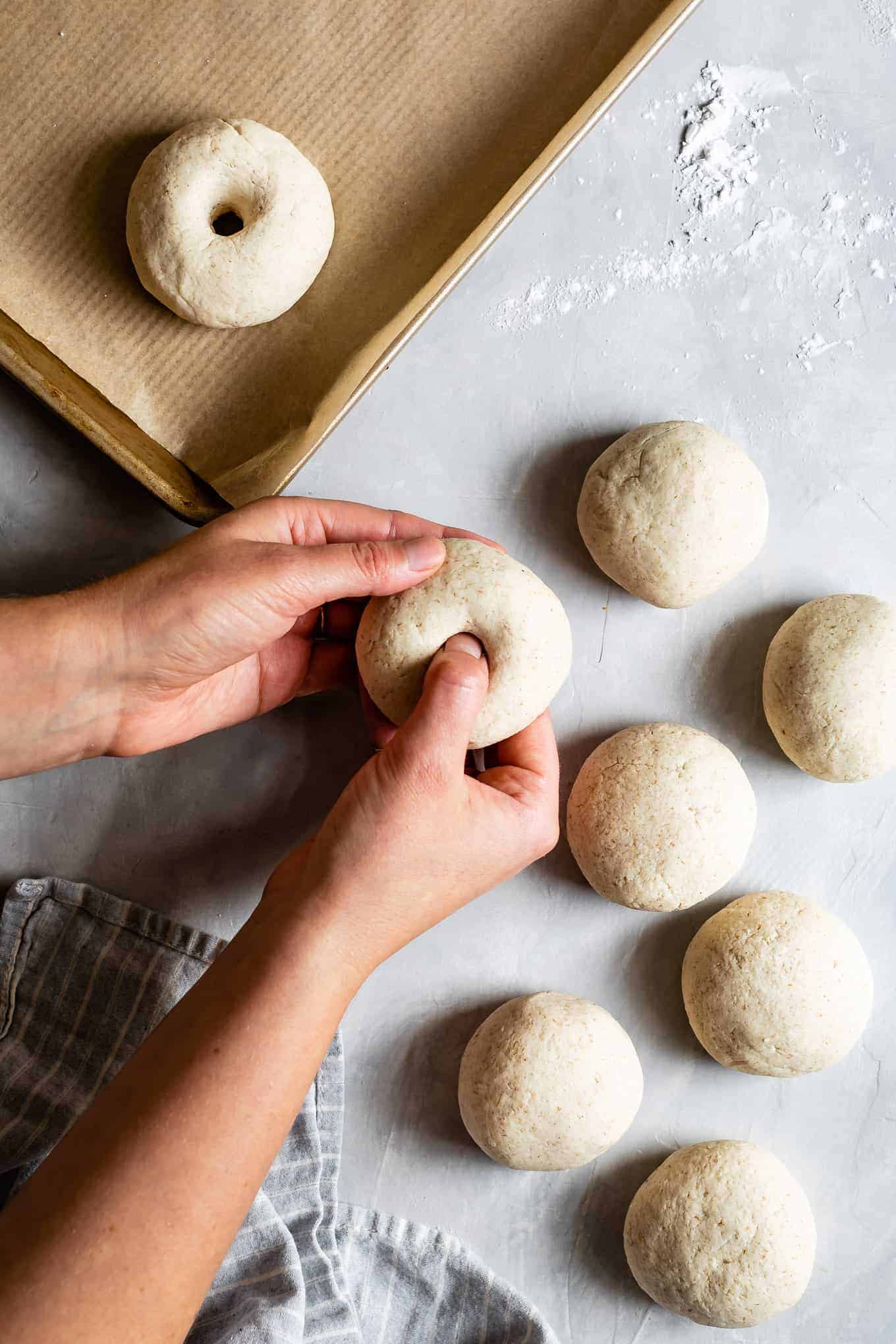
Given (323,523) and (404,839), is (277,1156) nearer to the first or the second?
(404,839)

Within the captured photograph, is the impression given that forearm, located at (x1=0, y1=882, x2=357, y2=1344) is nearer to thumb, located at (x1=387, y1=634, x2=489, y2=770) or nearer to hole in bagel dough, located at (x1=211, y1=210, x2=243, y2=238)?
thumb, located at (x1=387, y1=634, x2=489, y2=770)

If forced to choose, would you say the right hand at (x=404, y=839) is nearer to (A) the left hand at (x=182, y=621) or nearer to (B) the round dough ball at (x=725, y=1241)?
(A) the left hand at (x=182, y=621)

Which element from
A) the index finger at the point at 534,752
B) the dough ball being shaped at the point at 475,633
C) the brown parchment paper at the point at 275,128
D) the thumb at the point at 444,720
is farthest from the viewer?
the brown parchment paper at the point at 275,128

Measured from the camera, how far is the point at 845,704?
50.0 inches

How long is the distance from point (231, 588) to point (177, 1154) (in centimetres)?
55

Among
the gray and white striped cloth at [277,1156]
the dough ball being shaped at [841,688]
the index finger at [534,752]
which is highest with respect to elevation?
the dough ball being shaped at [841,688]

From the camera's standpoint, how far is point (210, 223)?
4.27 ft

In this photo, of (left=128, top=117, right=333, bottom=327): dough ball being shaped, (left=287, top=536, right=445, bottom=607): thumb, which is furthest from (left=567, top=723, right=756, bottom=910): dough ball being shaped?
(left=128, top=117, right=333, bottom=327): dough ball being shaped

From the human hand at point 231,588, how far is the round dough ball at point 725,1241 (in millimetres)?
885

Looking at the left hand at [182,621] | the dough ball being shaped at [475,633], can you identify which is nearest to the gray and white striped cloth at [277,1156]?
the left hand at [182,621]

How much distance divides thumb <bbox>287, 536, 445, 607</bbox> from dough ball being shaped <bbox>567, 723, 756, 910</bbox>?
41 centimetres

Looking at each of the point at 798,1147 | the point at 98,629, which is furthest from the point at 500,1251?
the point at 98,629

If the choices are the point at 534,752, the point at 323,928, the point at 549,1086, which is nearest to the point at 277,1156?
the point at 549,1086

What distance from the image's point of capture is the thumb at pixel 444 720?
997 mm
